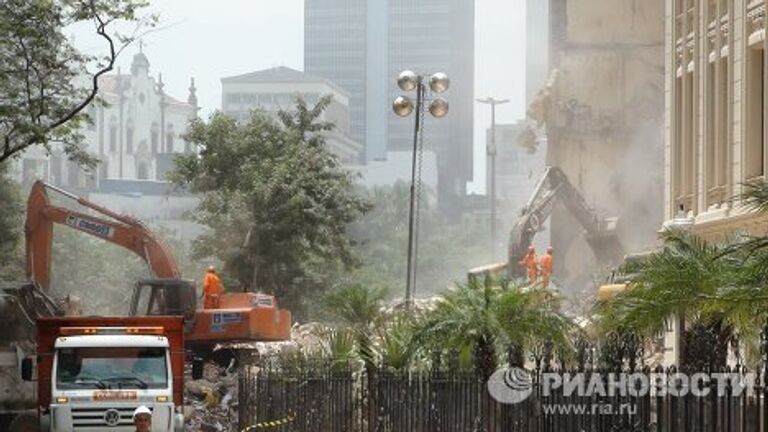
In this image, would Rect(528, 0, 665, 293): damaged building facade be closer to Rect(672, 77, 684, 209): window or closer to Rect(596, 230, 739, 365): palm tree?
Rect(672, 77, 684, 209): window

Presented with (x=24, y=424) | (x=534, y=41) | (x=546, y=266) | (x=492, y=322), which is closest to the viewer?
(x=492, y=322)

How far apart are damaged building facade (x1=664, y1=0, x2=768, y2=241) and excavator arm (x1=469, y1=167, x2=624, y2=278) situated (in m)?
20.9

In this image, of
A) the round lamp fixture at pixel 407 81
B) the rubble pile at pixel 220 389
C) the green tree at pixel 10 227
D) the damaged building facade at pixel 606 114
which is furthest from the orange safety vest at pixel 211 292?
the damaged building facade at pixel 606 114

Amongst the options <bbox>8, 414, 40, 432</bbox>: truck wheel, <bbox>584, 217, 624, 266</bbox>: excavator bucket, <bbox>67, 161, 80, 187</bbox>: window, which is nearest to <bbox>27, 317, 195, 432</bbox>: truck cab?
<bbox>8, 414, 40, 432</bbox>: truck wheel

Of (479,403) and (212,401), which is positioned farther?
(212,401)

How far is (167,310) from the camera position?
1813 inches

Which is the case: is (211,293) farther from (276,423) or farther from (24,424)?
(276,423)

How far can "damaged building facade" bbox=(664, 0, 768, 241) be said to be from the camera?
38531mm

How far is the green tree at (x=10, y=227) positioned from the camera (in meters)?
72.1

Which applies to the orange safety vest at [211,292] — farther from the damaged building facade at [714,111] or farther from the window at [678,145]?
the window at [678,145]

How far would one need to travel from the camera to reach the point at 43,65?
39.8 m

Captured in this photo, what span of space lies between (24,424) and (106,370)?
4.25m

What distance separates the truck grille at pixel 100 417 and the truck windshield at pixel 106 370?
0.52 m

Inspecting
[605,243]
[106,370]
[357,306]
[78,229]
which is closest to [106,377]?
[106,370]
